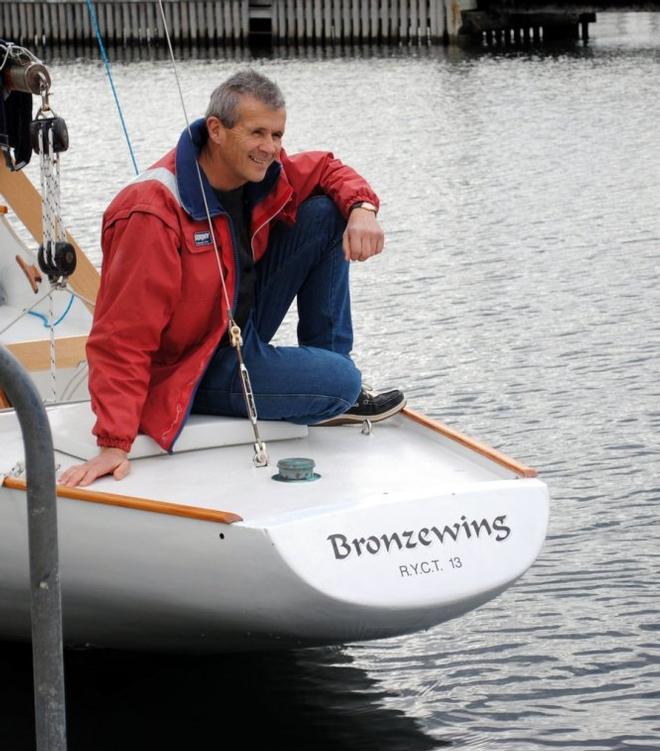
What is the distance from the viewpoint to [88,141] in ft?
84.6

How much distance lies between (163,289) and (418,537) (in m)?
1.21

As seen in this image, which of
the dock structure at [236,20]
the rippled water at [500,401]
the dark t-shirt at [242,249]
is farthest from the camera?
the dock structure at [236,20]

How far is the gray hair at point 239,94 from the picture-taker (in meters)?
5.74

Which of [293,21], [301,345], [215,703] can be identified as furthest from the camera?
[293,21]

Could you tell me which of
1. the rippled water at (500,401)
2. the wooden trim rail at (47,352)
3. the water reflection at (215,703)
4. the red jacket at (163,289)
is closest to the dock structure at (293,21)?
the rippled water at (500,401)

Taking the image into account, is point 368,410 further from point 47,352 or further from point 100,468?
point 47,352

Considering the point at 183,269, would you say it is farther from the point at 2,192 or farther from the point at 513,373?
the point at 513,373

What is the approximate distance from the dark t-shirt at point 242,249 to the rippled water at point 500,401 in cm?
138

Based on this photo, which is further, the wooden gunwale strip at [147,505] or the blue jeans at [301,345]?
the blue jeans at [301,345]

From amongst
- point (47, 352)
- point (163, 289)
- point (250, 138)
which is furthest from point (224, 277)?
point (47, 352)

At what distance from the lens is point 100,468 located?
5758 mm

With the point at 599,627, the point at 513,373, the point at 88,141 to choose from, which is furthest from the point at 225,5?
the point at 599,627

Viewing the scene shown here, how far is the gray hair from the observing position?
574 centimetres

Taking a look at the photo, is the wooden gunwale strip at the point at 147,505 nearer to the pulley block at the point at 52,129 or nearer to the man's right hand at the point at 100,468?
the man's right hand at the point at 100,468
